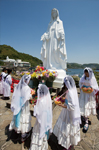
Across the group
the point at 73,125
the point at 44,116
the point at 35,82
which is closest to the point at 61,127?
the point at 73,125

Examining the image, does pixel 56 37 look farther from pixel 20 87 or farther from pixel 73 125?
pixel 73 125

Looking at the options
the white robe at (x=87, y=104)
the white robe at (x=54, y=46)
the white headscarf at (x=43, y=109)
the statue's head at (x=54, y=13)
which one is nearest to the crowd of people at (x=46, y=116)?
the white headscarf at (x=43, y=109)

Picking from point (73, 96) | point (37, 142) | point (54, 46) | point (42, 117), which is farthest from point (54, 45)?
point (37, 142)

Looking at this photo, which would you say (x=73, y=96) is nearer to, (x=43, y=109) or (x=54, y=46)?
(x=43, y=109)

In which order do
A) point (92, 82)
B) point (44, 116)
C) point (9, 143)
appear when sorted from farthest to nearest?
point (92, 82), point (9, 143), point (44, 116)

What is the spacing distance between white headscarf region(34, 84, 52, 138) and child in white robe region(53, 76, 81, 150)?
1.15 feet

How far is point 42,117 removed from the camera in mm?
1726

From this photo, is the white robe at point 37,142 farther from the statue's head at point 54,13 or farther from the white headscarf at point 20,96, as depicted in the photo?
the statue's head at point 54,13

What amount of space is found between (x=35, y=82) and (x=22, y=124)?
2396 mm

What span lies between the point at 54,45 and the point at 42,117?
4564 mm

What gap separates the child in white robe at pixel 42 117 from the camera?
5.66 feet

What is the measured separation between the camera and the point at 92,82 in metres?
2.87

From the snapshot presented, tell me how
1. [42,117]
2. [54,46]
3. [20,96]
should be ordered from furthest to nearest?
[54,46], [20,96], [42,117]

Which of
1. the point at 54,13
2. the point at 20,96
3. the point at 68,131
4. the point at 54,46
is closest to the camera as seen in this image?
the point at 68,131
